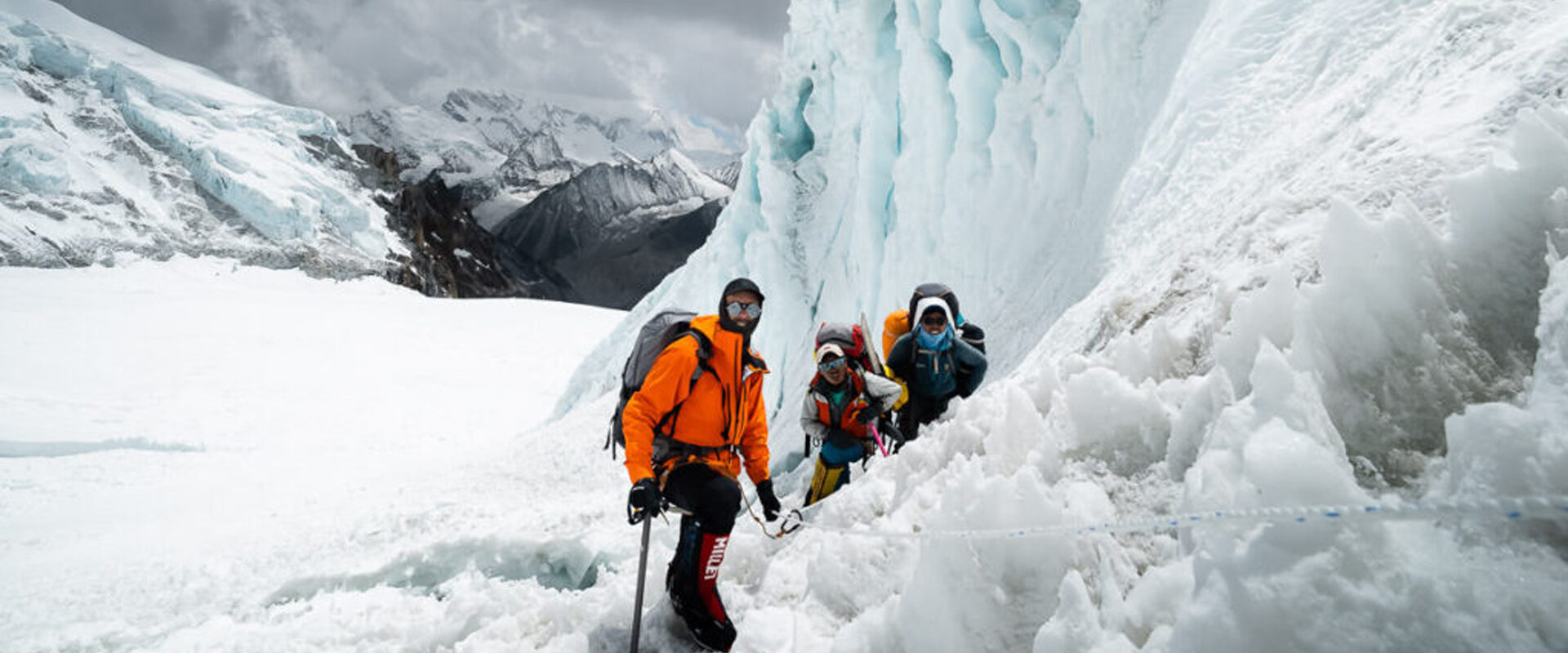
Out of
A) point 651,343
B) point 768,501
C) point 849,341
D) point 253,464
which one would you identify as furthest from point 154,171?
point 768,501

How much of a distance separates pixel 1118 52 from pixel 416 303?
33.2 metres

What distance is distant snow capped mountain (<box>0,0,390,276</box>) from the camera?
43.6m

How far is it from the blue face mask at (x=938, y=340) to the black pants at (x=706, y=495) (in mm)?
1788

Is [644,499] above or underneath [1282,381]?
underneath

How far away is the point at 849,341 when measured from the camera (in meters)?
4.54

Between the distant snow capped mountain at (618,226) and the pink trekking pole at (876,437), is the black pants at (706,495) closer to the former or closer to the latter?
the pink trekking pole at (876,437)

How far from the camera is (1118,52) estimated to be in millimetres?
5984

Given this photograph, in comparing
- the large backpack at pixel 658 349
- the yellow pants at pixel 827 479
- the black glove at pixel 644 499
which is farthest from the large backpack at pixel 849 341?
the black glove at pixel 644 499

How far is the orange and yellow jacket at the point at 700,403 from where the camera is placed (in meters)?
2.93

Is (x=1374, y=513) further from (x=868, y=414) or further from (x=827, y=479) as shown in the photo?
(x=827, y=479)

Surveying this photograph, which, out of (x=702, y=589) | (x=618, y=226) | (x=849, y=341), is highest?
(x=618, y=226)

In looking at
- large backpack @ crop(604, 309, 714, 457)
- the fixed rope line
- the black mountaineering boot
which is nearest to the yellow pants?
large backpack @ crop(604, 309, 714, 457)

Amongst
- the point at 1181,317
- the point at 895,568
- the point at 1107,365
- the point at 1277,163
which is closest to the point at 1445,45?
the point at 1277,163

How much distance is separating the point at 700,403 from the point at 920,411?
1.99m
